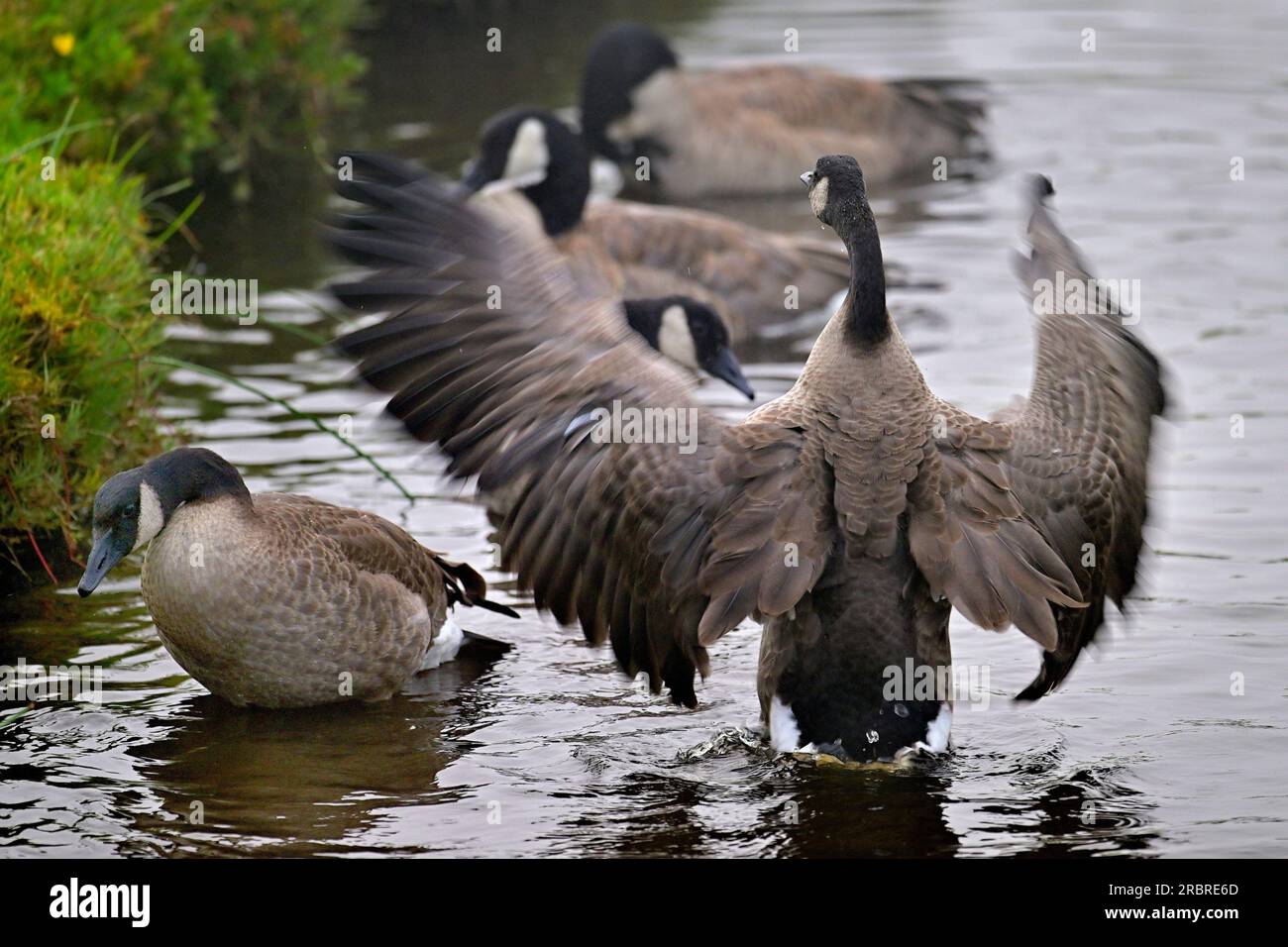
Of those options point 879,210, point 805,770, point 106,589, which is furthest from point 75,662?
point 879,210

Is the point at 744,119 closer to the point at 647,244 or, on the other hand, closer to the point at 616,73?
the point at 616,73

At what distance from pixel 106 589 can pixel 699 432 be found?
9.79 ft

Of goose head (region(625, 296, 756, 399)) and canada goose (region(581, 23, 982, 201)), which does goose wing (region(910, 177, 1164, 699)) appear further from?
canada goose (region(581, 23, 982, 201))

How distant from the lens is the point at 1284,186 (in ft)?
45.8

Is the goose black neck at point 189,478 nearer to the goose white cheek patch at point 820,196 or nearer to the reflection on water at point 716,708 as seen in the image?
the reflection on water at point 716,708

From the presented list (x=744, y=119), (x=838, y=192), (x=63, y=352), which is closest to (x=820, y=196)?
(x=838, y=192)

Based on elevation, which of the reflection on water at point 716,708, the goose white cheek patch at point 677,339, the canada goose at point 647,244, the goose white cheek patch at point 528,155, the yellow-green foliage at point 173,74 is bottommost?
the reflection on water at point 716,708

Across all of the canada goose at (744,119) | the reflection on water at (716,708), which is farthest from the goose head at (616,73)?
the reflection on water at (716,708)

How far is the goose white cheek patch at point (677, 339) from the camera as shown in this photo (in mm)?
9523

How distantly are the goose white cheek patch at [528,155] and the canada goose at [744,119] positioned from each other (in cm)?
271

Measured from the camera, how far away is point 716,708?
6891mm

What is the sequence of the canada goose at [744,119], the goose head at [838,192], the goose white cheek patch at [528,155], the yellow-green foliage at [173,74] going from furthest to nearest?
the canada goose at [744,119] < the goose white cheek patch at [528,155] < the yellow-green foliage at [173,74] < the goose head at [838,192]

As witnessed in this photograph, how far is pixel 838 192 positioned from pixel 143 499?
256cm
